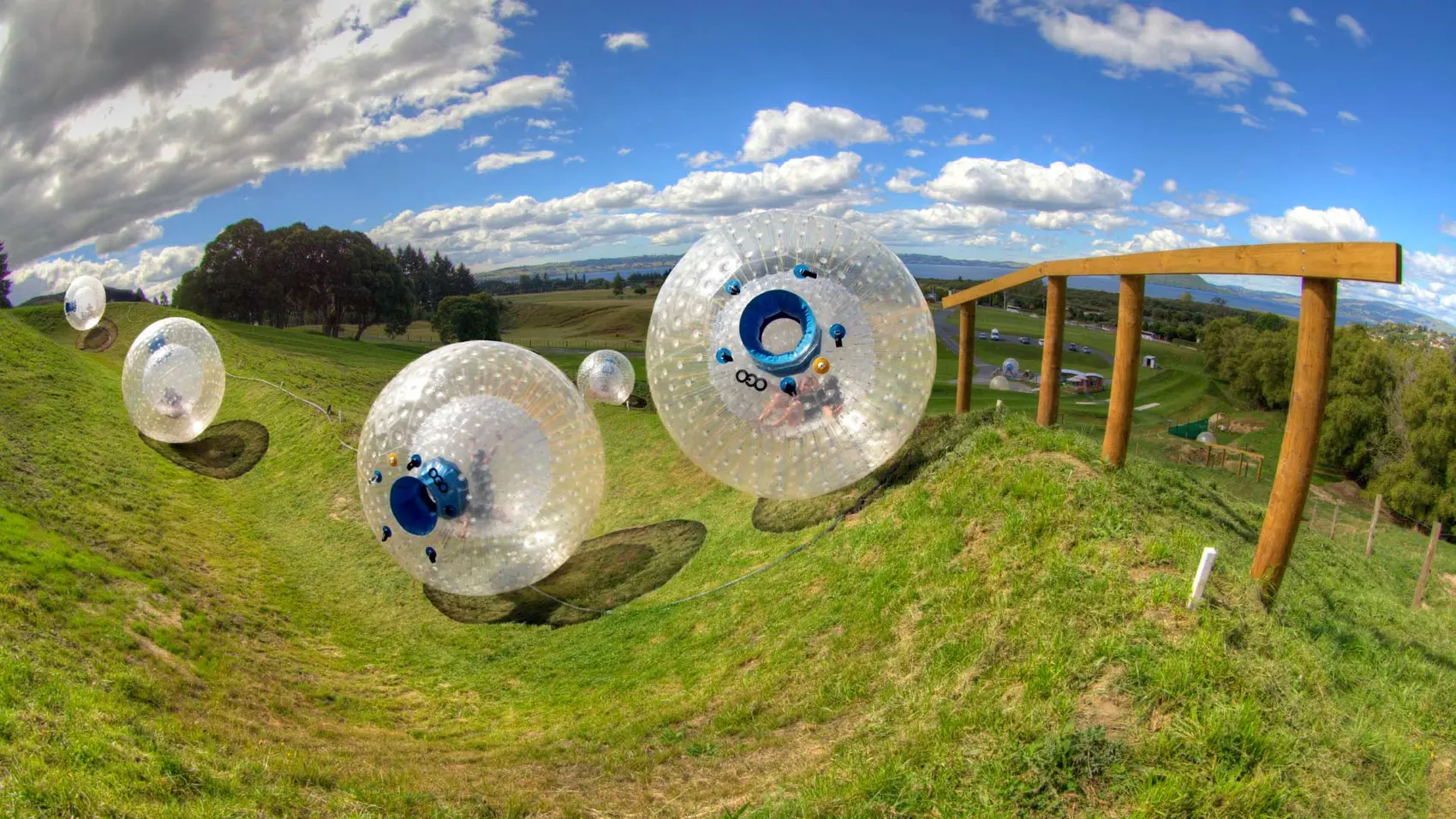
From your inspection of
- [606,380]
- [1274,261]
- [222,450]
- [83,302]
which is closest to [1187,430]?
[606,380]

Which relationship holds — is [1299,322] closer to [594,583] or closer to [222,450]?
[594,583]

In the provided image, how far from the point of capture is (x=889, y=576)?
7.78 meters

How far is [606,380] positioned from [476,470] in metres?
14.8

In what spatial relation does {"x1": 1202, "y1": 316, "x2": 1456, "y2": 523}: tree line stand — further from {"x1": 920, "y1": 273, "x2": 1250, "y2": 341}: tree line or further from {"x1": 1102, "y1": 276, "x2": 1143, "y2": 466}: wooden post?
{"x1": 920, "y1": 273, "x2": 1250, "y2": 341}: tree line

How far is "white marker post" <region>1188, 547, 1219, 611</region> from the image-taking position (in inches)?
187

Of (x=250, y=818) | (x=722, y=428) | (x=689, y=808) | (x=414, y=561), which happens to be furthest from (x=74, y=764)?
(x=722, y=428)

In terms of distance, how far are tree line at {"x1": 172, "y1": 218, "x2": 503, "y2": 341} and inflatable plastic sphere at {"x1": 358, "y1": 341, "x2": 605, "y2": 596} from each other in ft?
185

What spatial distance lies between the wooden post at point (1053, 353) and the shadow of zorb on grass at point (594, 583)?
627 centimetres

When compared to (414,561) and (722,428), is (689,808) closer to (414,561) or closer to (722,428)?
(722,428)

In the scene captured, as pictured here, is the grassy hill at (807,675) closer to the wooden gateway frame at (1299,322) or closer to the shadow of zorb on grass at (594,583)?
the shadow of zorb on grass at (594,583)

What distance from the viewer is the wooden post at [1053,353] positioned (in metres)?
9.57

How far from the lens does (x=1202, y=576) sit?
16.0ft

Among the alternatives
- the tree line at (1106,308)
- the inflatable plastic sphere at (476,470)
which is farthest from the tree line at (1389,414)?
the tree line at (1106,308)

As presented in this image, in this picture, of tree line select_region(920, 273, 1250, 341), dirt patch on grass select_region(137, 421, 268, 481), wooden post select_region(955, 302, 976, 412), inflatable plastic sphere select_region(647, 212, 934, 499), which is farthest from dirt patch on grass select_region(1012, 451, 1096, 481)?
tree line select_region(920, 273, 1250, 341)
